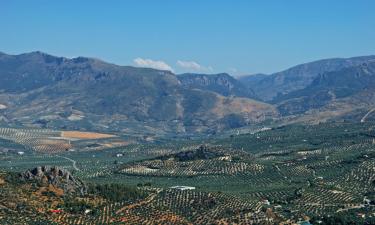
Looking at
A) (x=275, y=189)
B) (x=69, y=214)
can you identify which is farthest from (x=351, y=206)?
(x=69, y=214)

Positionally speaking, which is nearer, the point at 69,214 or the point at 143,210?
the point at 69,214

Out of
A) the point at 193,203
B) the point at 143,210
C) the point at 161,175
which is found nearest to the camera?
the point at 143,210

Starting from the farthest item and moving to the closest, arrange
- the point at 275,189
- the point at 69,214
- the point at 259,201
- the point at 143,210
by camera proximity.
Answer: the point at 275,189 < the point at 259,201 < the point at 143,210 < the point at 69,214

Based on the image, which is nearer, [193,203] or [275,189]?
[193,203]

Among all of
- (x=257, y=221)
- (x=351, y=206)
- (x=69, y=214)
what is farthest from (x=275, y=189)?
(x=69, y=214)

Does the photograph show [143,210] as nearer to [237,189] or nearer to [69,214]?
[69,214]

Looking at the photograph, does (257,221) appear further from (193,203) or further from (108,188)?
(108,188)

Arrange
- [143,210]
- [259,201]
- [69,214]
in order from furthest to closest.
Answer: [259,201] → [143,210] → [69,214]

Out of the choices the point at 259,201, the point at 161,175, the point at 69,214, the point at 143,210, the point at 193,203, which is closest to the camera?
the point at 69,214

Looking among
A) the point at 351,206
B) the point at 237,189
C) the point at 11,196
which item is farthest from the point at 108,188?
the point at 351,206
